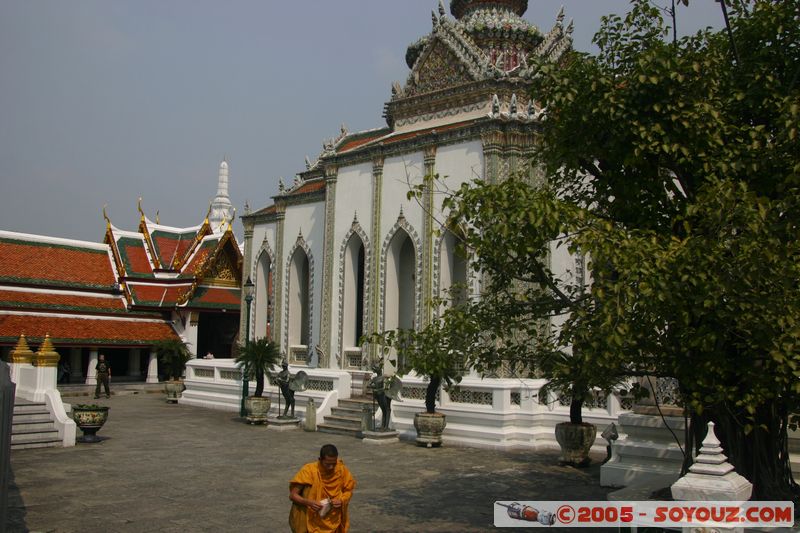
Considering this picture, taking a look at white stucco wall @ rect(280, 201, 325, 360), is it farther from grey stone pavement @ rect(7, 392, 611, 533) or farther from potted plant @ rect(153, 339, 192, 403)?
potted plant @ rect(153, 339, 192, 403)

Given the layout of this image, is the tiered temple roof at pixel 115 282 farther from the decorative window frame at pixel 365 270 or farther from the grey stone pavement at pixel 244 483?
the grey stone pavement at pixel 244 483

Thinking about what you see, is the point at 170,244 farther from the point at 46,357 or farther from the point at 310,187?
the point at 46,357

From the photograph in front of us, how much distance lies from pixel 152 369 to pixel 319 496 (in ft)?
87.0

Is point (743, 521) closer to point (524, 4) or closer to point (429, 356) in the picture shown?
point (429, 356)

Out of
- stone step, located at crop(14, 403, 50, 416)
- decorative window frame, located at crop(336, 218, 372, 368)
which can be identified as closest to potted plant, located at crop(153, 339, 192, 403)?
decorative window frame, located at crop(336, 218, 372, 368)

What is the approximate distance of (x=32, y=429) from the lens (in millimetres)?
13297

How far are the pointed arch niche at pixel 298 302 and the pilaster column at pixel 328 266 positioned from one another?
144cm

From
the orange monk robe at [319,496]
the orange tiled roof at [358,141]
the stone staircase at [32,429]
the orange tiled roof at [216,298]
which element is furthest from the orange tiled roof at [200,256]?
the orange monk robe at [319,496]

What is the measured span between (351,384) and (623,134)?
1305cm

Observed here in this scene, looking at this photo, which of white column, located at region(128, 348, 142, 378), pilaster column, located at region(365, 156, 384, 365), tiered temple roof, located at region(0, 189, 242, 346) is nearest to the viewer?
pilaster column, located at region(365, 156, 384, 365)

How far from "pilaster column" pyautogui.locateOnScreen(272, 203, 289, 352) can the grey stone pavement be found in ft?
Answer: 25.1

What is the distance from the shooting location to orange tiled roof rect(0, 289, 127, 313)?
27.4m

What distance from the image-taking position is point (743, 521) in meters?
4.98

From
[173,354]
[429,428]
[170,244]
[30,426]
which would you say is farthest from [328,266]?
[170,244]
